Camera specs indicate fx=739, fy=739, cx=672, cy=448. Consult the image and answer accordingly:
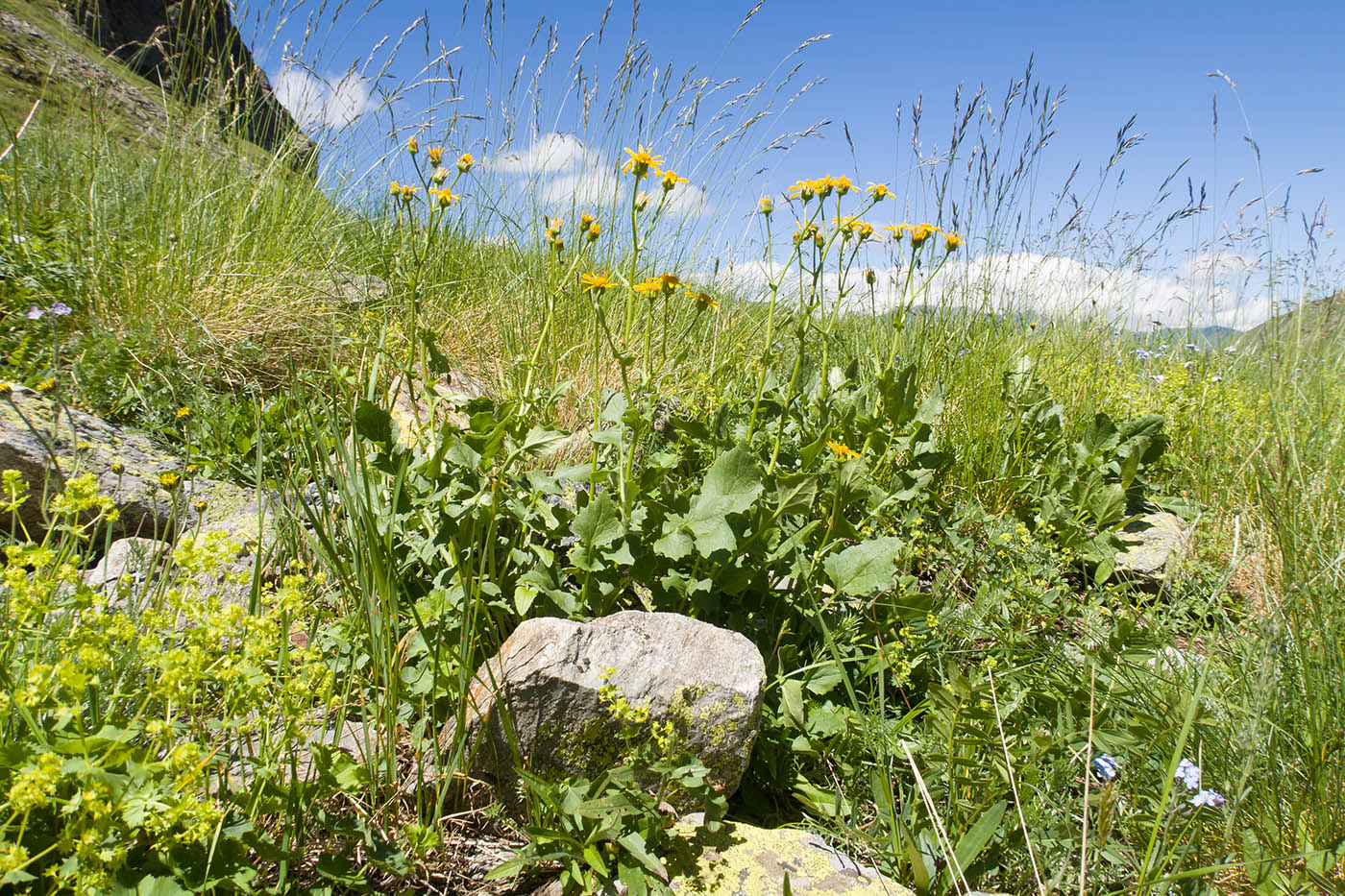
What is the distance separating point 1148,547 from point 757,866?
1.67 m

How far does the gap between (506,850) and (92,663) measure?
610 mm

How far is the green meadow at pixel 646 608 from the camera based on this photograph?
891 mm

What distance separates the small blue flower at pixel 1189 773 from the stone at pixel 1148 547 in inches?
40.4

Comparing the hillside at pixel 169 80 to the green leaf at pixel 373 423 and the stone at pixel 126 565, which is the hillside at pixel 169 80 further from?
the green leaf at pixel 373 423

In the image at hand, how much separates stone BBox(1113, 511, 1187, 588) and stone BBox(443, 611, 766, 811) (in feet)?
4.42

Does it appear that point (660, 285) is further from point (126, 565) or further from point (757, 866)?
point (126, 565)

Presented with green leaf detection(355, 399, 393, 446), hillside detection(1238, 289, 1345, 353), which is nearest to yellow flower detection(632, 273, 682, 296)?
green leaf detection(355, 399, 393, 446)

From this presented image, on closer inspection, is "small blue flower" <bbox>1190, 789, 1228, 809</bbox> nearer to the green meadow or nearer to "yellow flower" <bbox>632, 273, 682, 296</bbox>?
the green meadow

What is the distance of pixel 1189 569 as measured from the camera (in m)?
1.79

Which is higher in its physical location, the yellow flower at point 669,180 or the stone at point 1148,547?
the yellow flower at point 669,180

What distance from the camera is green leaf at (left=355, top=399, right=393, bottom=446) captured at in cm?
130

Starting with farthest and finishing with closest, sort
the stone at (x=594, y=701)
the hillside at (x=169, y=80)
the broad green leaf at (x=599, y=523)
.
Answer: the hillside at (x=169, y=80) → the broad green leaf at (x=599, y=523) → the stone at (x=594, y=701)

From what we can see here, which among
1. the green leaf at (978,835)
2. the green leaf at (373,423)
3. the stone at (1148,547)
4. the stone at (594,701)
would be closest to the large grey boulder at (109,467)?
the green leaf at (373,423)

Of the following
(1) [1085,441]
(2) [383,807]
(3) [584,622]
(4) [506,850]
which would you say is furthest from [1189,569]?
(2) [383,807]
